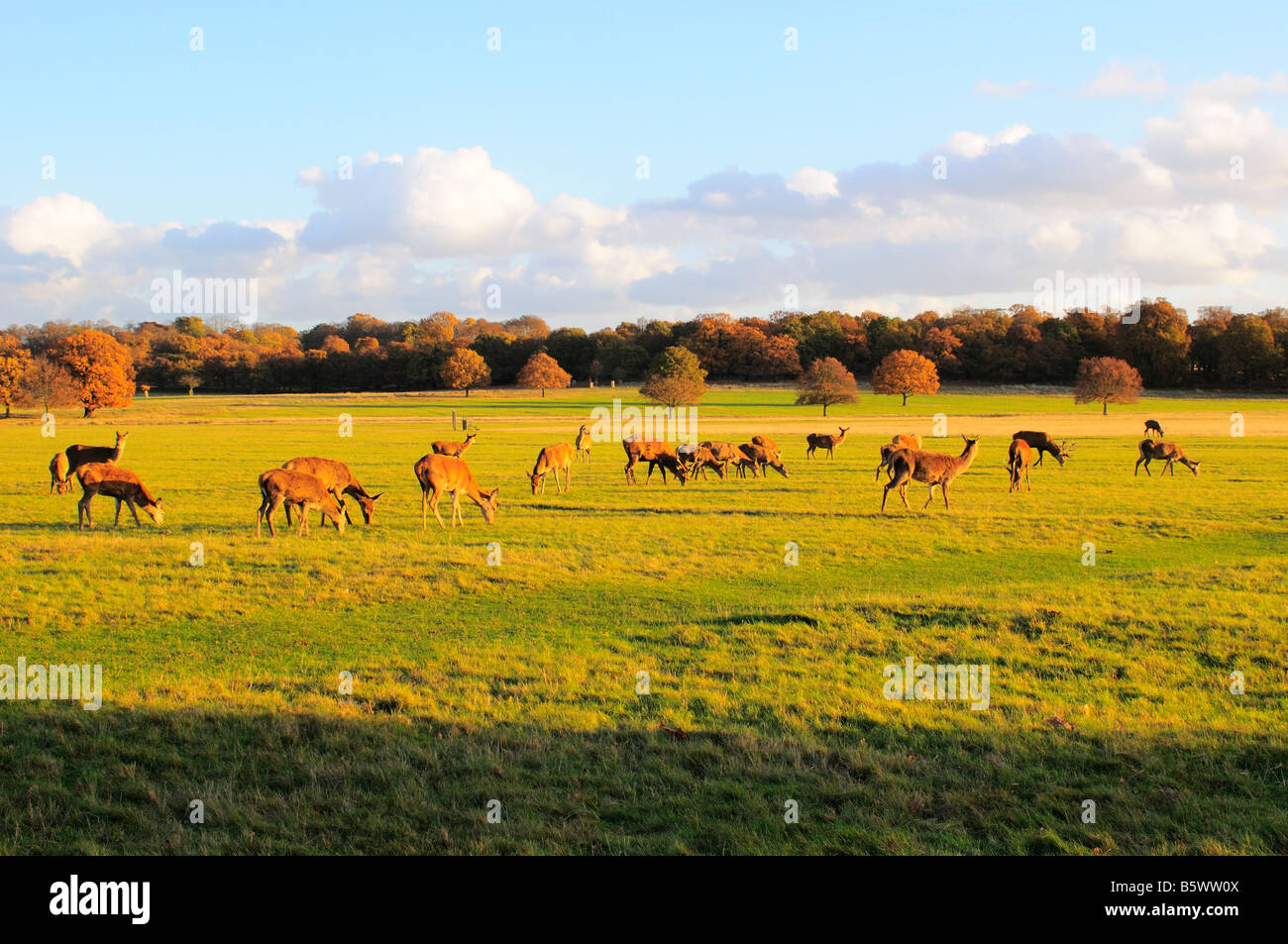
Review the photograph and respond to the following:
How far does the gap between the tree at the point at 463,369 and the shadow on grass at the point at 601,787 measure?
364ft

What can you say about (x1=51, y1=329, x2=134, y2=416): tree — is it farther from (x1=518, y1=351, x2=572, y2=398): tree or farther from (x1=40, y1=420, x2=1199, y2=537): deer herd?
(x1=40, y1=420, x2=1199, y2=537): deer herd

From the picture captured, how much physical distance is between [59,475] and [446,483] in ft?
44.7

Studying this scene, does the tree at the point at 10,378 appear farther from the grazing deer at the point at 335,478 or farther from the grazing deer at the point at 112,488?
the grazing deer at the point at 335,478

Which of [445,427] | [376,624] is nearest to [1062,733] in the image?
[376,624]

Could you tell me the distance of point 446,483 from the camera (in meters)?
19.3

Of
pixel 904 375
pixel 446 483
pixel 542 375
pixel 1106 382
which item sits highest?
pixel 542 375

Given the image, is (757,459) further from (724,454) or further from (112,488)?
(112,488)

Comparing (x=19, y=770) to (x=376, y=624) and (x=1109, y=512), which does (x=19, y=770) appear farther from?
(x=1109, y=512)


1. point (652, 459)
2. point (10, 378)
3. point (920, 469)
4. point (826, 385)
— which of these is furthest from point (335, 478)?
point (10, 378)

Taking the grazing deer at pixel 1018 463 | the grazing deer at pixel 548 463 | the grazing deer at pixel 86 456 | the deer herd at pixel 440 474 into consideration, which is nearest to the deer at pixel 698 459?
the deer herd at pixel 440 474

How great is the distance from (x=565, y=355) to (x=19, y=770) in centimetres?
13391

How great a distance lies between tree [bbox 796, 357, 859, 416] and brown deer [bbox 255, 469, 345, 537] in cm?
6914

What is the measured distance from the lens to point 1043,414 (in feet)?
276
